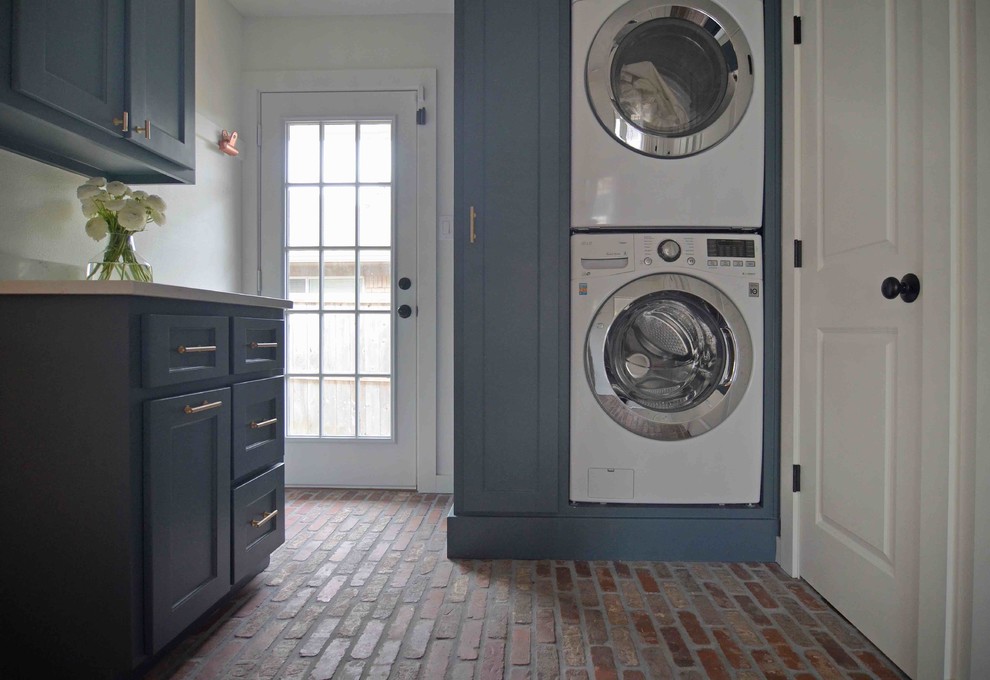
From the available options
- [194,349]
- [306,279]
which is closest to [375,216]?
[306,279]

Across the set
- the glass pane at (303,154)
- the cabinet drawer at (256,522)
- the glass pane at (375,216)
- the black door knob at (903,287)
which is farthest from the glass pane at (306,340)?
the black door knob at (903,287)

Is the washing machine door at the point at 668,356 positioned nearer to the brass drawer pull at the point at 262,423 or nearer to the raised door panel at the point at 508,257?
the raised door panel at the point at 508,257

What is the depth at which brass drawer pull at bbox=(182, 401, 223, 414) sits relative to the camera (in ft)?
4.22

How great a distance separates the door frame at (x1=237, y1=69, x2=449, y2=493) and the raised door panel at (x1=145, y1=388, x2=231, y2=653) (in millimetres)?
1345

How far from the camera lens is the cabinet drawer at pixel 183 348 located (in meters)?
1.16

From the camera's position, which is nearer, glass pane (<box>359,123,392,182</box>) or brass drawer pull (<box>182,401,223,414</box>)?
brass drawer pull (<box>182,401,223,414</box>)

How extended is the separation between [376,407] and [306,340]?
0.49 meters

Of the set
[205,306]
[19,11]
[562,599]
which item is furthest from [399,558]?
[19,11]

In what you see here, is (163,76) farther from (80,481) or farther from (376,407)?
(376,407)

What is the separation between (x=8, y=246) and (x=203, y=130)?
1.15m

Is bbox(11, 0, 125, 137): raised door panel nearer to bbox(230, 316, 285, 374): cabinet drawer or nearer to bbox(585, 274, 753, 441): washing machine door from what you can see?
bbox(230, 316, 285, 374): cabinet drawer

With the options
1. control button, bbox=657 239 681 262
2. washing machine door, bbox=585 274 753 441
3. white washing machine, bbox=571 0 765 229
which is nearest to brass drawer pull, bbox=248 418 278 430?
washing machine door, bbox=585 274 753 441

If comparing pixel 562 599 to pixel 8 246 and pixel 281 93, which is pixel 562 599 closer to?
pixel 8 246

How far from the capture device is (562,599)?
5.27 ft
